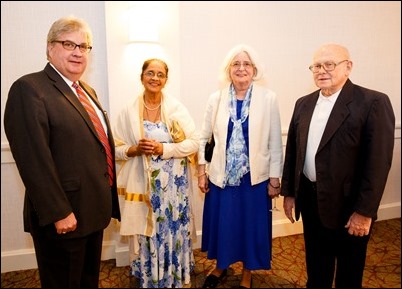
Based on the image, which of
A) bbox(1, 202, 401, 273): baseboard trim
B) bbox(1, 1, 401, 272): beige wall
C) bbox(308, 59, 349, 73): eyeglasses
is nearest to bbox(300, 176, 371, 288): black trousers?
bbox(1, 1, 401, 272): beige wall

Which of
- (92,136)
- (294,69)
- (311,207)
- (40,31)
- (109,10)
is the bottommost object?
(311,207)

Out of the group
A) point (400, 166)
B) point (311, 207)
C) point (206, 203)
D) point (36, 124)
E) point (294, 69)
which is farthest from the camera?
point (206, 203)

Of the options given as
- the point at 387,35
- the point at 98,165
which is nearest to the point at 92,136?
the point at 98,165

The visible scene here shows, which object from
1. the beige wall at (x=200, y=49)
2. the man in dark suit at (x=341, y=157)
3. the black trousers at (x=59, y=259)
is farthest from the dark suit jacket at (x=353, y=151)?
the black trousers at (x=59, y=259)

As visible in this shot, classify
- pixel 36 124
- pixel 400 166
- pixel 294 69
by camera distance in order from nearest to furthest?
1. pixel 36 124
2. pixel 294 69
3. pixel 400 166

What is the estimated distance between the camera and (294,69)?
1.51 m

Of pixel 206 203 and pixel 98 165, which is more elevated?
pixel 98 165

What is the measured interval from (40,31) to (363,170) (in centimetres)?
145

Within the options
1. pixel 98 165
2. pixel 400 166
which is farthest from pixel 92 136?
pixel 400 166

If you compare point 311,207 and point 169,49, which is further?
point 169,49

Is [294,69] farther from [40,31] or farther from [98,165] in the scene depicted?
[40,31]

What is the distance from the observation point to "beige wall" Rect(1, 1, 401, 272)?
139cm

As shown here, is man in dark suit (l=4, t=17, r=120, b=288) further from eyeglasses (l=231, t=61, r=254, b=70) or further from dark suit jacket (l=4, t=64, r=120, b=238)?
eyeglasses (l=231, t=61, r=254, b=70)

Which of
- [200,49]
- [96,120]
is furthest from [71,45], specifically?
[200,49]
